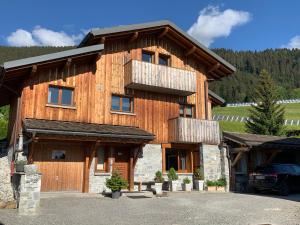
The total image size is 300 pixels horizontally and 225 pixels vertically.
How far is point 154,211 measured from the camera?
12.9 metres

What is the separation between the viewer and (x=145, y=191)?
1900 centimetres

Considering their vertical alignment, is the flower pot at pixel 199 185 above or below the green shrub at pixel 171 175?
below

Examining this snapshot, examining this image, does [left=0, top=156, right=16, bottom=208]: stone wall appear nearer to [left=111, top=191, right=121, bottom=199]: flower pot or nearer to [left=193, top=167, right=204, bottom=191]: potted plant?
[left=111, top=191, right=121, bottom=199]: flower pot

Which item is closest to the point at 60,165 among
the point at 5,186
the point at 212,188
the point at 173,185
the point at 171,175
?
the point at 5,186

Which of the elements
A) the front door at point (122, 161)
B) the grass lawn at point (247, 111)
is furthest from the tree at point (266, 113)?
the front door at point (122, 161)

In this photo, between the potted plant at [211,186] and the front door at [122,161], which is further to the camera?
the potted plant at [211,186]

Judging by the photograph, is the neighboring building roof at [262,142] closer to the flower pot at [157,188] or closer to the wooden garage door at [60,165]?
the flower pot at [157,188]

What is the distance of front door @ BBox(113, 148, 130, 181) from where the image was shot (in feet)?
63.8

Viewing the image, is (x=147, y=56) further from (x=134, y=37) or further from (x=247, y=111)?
(x=247, y=111)

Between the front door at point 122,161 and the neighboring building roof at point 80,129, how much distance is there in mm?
1445

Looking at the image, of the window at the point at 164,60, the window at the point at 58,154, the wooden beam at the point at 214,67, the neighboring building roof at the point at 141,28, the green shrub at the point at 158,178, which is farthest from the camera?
the wooden beam at the point at 214,67

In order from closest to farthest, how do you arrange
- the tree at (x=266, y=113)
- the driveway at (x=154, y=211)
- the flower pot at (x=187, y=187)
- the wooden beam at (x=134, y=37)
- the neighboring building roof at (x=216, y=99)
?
the driveway at (x=154, y=211)
the flower pot at (x=187, y=187)
the wooden beam at (x=134, y=37)
the neighboring building roof at (x=216, y=99)
the tree at (x=266, y=113)

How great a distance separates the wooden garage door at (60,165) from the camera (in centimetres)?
1697

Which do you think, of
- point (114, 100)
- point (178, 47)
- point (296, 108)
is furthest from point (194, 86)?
point (296, 108)
